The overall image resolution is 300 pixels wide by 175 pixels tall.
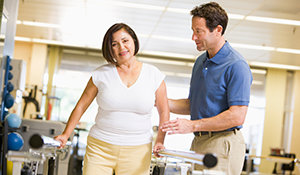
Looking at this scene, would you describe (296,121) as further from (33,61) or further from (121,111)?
(121,111)

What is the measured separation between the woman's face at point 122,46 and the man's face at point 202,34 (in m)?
0.38

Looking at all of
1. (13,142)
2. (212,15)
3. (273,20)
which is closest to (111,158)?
(212,15)

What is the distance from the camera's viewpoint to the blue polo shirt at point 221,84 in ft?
6.00

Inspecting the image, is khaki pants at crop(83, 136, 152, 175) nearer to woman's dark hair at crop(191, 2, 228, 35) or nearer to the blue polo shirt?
the blue polo shirt

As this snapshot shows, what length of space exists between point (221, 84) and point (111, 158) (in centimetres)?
69

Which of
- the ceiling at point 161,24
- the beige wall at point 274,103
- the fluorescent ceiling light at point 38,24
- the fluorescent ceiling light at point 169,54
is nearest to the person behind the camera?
the ceiling at point 161,24

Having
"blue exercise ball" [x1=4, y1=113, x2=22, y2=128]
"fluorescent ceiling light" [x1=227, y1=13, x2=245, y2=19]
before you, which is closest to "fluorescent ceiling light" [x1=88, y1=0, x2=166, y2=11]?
"fluorescent ceiling light" [x1=227, y1=13, x2=245, y2=19]

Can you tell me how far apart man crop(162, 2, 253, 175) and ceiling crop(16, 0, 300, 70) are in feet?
14.0

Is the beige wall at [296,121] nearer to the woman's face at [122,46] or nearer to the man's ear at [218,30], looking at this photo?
the man's ear at [218,30]

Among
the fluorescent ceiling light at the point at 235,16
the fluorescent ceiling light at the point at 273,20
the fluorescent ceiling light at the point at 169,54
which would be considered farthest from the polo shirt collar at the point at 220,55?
the fluorescent ceiling light at the point at 169,54

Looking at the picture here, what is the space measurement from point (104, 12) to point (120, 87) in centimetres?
567

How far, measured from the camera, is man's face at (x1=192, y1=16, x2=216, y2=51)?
195 centimetres

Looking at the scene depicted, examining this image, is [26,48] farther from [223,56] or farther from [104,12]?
[223,56]

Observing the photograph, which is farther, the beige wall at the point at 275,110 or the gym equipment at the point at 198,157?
the beige wall at the point at 275,110
